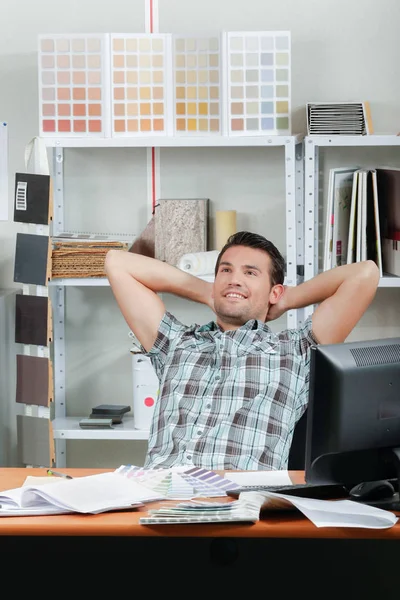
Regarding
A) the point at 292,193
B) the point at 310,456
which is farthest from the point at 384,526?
the point at 292,193

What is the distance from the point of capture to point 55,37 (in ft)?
10.4

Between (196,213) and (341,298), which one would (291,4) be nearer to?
(196,213)

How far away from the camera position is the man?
225cm

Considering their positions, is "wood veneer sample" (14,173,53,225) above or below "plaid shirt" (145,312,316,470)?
above

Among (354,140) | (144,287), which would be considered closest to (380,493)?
(144,287)

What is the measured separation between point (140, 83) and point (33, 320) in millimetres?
936

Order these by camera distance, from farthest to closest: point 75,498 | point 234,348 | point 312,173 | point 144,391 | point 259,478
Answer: point 144,391, point 312,173, point 234,348, point 259,478, point 75,498

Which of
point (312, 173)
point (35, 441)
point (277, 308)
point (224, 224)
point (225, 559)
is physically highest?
point (312, 173)

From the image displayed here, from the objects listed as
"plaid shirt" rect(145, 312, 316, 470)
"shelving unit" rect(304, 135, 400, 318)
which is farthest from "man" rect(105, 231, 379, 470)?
"shelving unit" rect(304, 135, 400, 318)

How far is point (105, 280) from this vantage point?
3.27 m

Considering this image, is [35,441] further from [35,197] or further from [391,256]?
[391,256]

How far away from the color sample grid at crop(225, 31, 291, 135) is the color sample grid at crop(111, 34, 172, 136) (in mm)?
229

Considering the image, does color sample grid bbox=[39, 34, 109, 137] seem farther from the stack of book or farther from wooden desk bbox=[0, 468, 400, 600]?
wooden desk bbox=[0, 468, 400, 600]

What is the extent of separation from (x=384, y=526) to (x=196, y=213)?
2171mm
